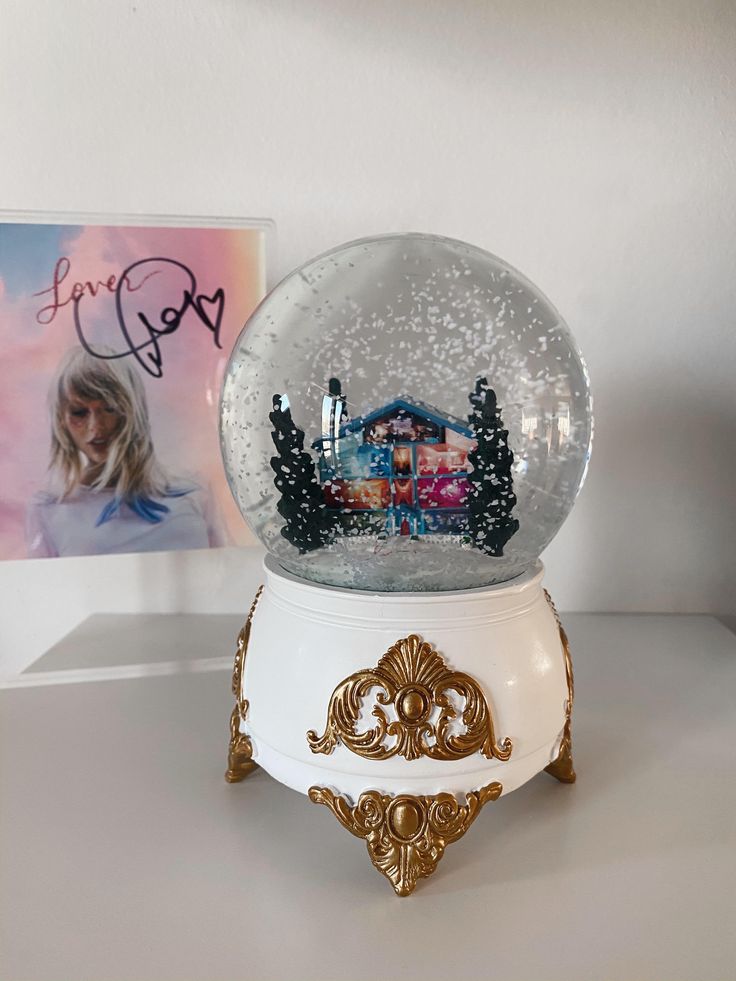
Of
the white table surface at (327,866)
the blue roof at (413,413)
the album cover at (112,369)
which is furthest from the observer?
the album cover at (112,369)

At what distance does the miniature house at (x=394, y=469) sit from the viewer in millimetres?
711

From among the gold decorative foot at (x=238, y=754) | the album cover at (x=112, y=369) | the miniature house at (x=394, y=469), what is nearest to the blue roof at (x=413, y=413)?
the miniature house at (x=394, y=469)

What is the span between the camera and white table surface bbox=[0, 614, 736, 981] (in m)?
0.56

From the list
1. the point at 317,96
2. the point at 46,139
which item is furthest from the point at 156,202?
the point at 317,96

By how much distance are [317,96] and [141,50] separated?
241mm

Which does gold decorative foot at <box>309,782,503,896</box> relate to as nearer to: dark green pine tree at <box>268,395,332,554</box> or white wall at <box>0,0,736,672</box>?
dark green pine tree at <box>268,395,332,554</box>

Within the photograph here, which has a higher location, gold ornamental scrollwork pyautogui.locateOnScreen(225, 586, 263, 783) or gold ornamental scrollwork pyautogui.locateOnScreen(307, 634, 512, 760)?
gold ornamental scrollwork pyautogui.locateOnScreen(307, 634, 512, 760)

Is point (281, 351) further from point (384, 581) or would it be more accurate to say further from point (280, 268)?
point (280, 268)

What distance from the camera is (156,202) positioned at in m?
1.13

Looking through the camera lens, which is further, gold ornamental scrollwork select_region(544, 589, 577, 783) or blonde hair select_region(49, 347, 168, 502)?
blonde hair select_region(49, 347, 168, 502)

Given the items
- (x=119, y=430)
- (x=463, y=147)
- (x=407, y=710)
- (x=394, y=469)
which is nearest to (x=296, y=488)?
(x=394, y=469)
